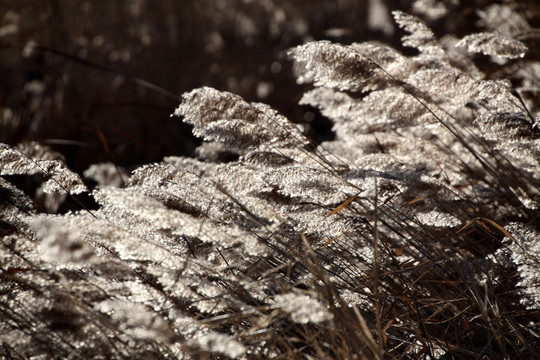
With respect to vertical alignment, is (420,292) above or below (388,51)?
below

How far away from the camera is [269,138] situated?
167 centimetres

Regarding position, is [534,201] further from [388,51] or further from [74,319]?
[74,319]

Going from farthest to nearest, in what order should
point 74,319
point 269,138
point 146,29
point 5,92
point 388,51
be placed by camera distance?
point 146,29 < point 5,92 < point 388,51 < point 269,138 < point 74,319

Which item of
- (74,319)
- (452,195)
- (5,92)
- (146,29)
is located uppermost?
(146,29)

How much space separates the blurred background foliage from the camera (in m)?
3.71

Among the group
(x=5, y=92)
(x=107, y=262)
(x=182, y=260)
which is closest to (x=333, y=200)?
(x=182, y=260)

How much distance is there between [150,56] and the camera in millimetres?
5602

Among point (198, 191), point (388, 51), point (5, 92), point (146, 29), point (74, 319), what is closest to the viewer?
point (74, 319)

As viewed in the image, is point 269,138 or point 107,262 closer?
point 107,262

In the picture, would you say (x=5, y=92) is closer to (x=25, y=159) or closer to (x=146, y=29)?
(x=146, y=29)

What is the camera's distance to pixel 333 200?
1571 mm

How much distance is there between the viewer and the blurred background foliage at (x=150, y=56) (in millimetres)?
3705

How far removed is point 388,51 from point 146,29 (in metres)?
5.10

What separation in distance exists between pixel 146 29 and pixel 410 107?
5250 mm
